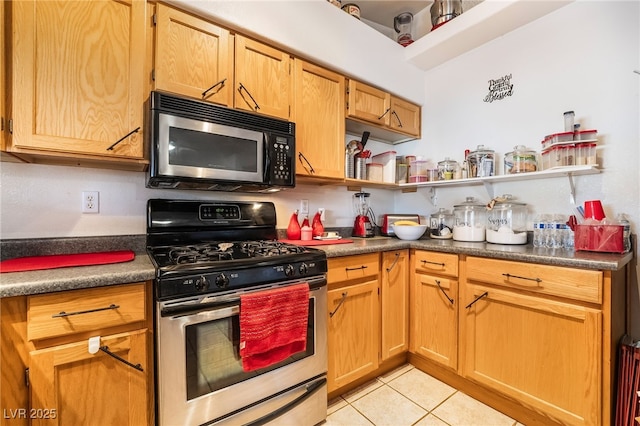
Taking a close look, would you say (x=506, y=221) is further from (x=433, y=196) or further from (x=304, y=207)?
(x=304, y=207)

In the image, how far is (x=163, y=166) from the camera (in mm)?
1313

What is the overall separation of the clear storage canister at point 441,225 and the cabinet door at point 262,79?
1.46m

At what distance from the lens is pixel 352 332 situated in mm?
1681

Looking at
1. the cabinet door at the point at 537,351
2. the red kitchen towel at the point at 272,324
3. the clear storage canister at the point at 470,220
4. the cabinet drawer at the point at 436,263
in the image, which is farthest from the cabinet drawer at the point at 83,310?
the clear storage canister at the point at 470,220

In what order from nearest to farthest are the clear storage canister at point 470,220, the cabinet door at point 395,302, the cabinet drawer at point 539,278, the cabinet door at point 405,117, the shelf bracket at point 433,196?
the cabinet drawer at point 539,278 → the cabinet door at point 395,302 → the clear storage canister at point 470,220 → the cabinet door at point 405,117 → the shelf bracket at point 433,196

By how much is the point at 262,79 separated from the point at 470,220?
1.80 metres

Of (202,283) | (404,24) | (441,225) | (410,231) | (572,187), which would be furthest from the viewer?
(404,24)

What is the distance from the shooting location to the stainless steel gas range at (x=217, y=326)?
107 cm

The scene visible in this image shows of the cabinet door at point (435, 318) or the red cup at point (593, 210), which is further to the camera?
the cabinet door at point (435, 318)

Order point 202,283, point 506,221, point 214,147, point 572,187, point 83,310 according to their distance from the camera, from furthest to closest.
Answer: point 506,221 → point 572,187 → point 214,147 → point 202,283 → point 83,310

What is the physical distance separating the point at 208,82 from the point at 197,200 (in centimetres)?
67

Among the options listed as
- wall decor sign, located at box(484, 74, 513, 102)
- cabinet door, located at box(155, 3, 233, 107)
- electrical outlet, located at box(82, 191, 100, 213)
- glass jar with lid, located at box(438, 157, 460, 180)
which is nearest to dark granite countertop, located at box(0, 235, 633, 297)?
electrical outlet, located at box(82, 191, 100, 213)

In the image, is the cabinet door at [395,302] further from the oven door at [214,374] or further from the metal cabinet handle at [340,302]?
the oven door at [214,374]

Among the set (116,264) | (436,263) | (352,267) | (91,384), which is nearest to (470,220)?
(436,263)
